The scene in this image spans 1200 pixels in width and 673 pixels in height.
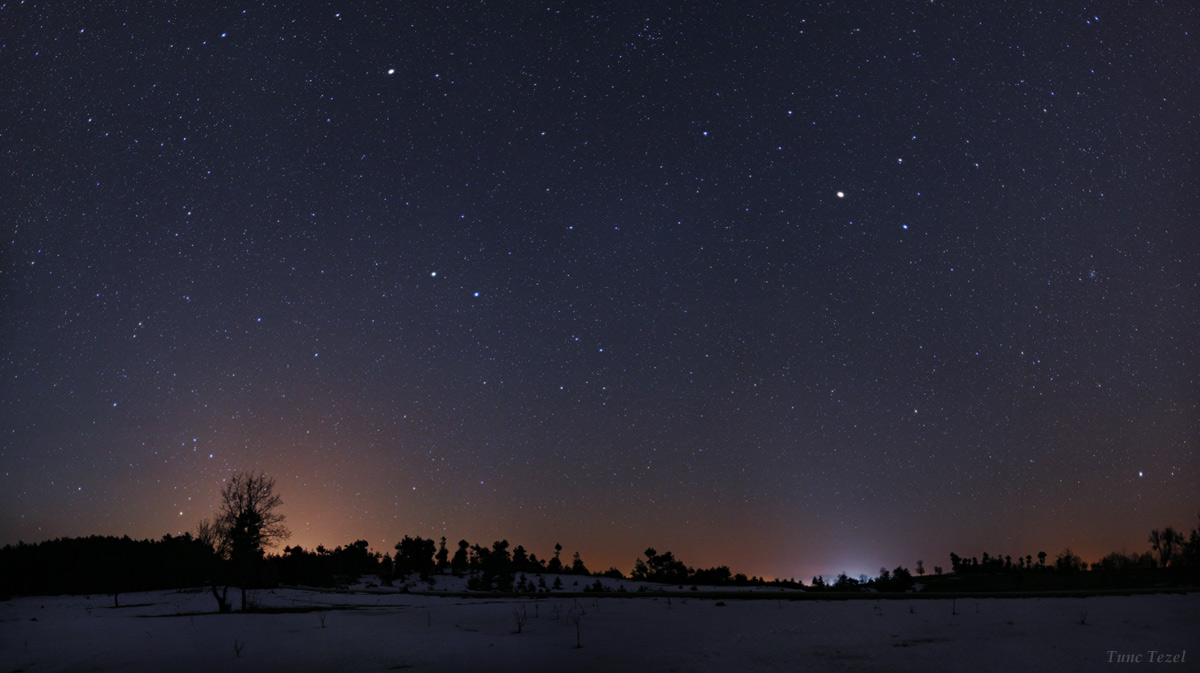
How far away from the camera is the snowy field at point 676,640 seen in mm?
11508

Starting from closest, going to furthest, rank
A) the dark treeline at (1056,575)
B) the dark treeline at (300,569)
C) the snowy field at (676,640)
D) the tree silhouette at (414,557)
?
1. the snowy field at (676,640)
2. the dark treeline at (1056,575)
3. the dark treeline at (300,569)
4. the tree silhouette at (414,557)

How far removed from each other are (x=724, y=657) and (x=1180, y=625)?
35.8 ft

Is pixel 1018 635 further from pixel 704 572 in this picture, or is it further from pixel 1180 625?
pixel 704 572

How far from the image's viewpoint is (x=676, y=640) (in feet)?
49.0

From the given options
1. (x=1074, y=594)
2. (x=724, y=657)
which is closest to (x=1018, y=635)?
(x=724, y=657)

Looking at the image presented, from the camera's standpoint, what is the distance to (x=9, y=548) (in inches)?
2621

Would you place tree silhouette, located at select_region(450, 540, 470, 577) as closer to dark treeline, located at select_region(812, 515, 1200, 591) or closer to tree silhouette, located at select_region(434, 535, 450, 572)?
tree silhouette, located at select_region(434, 535, 450, 572)

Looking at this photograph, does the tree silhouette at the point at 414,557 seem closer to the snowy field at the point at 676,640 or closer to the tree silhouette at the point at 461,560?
the tree silhouette at the point at 461,560

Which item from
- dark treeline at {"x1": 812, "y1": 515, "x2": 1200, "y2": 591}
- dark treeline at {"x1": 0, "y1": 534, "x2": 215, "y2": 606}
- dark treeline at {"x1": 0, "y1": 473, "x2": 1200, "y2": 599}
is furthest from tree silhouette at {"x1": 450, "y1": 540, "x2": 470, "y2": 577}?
dark treeline at {"x1": 812, "y1": 515, "x2": 1200, "y2": 591}

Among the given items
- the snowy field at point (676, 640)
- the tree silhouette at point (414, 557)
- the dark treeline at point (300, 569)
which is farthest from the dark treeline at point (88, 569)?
the snowy field at point (676, 640)

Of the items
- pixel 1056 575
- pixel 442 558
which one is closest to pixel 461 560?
pixel 442 558

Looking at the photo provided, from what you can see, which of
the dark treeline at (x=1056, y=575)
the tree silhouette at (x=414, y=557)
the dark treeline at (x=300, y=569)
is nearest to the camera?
the dark treeline at (x=1056, y=575)

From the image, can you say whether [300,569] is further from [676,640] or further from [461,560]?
[676,640]

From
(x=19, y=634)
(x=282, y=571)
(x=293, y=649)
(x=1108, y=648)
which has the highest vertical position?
(x=1108, y=648)
